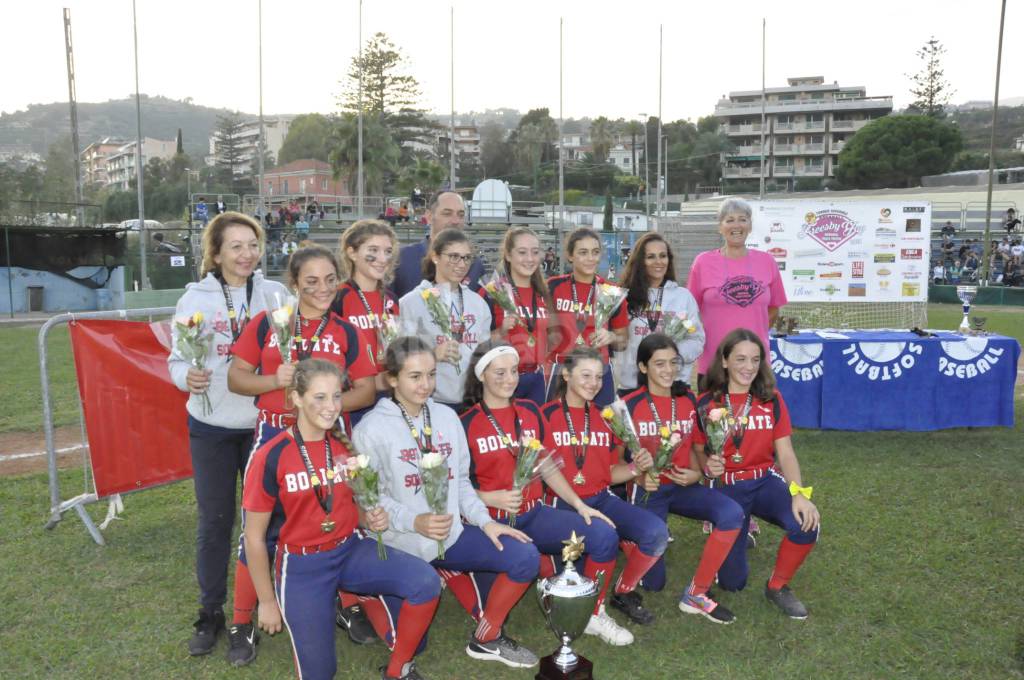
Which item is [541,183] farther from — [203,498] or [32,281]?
[203,498]

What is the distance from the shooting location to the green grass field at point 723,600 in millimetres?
4219

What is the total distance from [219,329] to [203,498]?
0.90 meters

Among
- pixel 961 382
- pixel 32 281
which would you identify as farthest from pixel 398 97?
pixel 961 382

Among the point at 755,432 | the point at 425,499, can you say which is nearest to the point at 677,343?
the point at 755,432

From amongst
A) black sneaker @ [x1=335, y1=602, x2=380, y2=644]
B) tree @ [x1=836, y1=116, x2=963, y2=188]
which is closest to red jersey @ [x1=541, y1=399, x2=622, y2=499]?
black sneaker @ [x1=335, y1=602, x2=380, y2=644]

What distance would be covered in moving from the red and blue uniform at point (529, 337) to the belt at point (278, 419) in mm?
1453

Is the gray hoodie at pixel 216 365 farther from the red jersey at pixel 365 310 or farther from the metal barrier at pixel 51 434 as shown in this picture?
the metal barrier at pixel 51 434

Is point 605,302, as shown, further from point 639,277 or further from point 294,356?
point 294,356

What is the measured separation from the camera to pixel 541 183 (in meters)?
96.1

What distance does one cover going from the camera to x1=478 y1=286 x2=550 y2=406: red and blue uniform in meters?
5.05

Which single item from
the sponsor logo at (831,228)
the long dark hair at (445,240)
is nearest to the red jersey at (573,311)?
the long dark hair at (445,240)

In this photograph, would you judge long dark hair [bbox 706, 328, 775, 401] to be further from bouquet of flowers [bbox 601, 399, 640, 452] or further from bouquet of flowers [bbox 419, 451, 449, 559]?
bouquet of flowers [bbox 419, 451, 449, 559]

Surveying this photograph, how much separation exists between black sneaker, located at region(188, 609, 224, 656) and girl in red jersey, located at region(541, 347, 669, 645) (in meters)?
1.96

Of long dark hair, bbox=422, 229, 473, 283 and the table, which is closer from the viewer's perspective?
long dark hair, bbox=422, 229, 473, 283
